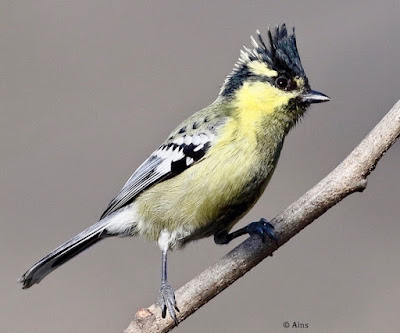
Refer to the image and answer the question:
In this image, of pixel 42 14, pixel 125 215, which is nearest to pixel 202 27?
pixel 42 14

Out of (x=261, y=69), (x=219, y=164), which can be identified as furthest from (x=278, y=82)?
(x=219, y=164)

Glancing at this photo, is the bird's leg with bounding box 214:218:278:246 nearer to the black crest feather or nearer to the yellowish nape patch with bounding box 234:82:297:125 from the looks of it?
the yellowish nape patch with bounding box 234:82:297:125

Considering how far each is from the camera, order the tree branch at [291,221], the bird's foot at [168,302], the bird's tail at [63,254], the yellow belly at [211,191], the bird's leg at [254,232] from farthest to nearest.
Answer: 1. the bird's tail at [63,254]
2. the yellow belly at [211,191]
3. the bird's leg at [254,232]
4. the bird's foot at [168,302]
5. the tree branch at [291,221]

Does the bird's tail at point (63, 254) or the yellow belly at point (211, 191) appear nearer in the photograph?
the yellow belly at point (211, 191)

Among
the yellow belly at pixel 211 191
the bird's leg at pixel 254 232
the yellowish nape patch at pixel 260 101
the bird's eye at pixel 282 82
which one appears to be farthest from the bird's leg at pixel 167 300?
the bird's eye at pixel 282 82

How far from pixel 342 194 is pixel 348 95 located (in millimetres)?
3670

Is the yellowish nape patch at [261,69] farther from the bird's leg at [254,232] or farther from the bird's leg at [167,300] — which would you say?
the bird's leg at [167,300]

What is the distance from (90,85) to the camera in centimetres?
747

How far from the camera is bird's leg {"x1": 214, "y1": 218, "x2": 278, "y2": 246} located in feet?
13.5

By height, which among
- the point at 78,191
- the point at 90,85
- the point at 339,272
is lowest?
the point at 339,272

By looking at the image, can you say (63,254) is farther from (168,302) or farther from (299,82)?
(299,82)

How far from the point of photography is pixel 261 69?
452cm

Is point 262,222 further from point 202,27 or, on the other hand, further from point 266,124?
point 202,27

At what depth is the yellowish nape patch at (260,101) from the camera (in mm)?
4426
